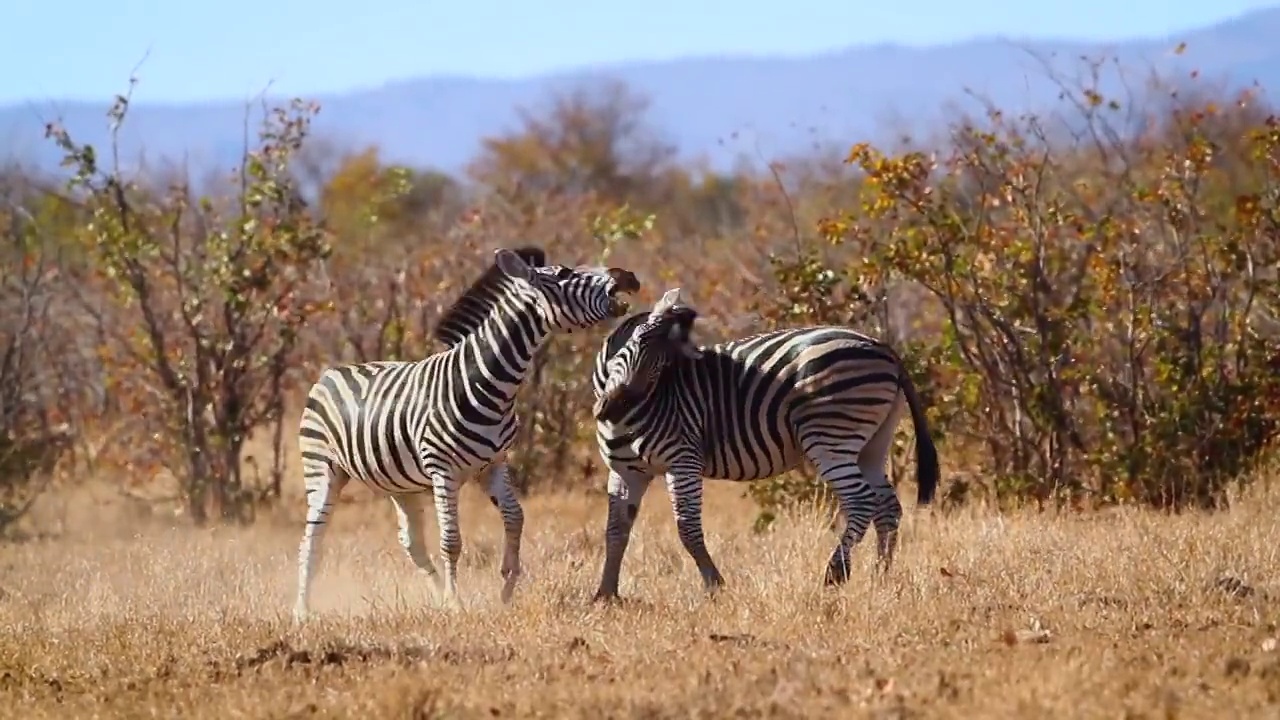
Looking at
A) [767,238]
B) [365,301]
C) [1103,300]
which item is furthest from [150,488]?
[1103,300]

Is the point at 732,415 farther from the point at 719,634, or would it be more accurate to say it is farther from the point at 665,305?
the point at 719,634

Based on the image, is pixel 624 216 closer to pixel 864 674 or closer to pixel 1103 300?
pixel 1103 300

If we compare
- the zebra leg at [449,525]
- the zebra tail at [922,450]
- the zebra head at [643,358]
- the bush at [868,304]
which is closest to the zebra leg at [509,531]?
the zebra leg at [449,525]

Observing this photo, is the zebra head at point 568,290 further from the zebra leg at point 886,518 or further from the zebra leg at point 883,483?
the zebra leg at point 886,518

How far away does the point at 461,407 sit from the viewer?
32.3 ft

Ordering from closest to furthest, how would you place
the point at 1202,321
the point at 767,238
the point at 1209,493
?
the point at 1209,493, the point at 1202,321, the point at 767,238

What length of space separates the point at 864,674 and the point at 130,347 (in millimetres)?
10444

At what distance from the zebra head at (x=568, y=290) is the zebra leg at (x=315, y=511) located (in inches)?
73.1

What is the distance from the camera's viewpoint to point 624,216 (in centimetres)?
1576

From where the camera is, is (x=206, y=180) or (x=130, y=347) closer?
(x=130, y=347)

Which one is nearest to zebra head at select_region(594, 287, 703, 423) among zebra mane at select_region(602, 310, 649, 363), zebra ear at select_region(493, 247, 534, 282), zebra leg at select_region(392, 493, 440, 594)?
zebra mane at select_region(602, 310, 649, 363)

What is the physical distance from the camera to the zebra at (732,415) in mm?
9688

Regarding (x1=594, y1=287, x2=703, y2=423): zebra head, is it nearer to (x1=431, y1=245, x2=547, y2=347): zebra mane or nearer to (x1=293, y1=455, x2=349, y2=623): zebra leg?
(x1=431, y1=245, x2=547, y2=347): zebra mane

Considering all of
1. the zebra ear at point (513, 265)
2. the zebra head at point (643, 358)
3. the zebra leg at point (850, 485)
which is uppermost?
the zebra ear at point (513, 265)
